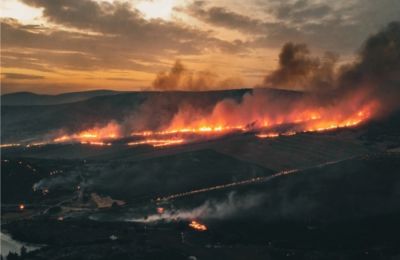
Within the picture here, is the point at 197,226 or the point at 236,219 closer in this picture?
the point at 197,226

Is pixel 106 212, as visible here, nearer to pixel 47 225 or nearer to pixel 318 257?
pixel 47 225

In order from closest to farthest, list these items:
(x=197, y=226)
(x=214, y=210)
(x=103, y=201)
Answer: (x=197, y=226)
(x=214, y=210)
(x=103, y=201)

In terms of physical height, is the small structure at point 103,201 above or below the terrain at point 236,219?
below

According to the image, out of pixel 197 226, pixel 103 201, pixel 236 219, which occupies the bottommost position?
pixel 103 201

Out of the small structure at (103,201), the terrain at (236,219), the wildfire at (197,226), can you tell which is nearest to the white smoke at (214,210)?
the terrain at (236,219)

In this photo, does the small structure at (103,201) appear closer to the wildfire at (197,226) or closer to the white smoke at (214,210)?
the white smoke at (214,210)

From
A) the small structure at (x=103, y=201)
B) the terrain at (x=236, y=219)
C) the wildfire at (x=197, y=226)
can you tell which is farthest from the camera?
the small structure at (x=103, y=201)

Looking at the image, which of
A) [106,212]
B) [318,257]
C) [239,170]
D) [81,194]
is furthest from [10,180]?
[318,257]

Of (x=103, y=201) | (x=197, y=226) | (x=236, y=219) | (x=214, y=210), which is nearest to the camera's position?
(x=197, y=226)

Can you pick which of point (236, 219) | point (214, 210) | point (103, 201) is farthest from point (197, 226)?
point (103, 201)

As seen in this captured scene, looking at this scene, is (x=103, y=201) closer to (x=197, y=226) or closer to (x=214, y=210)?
(x=214, y=210)

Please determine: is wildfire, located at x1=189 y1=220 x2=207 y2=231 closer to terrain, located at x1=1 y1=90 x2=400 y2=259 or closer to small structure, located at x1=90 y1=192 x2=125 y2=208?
terrain, located at x1=1 y1=90 x2=400 y2=259
